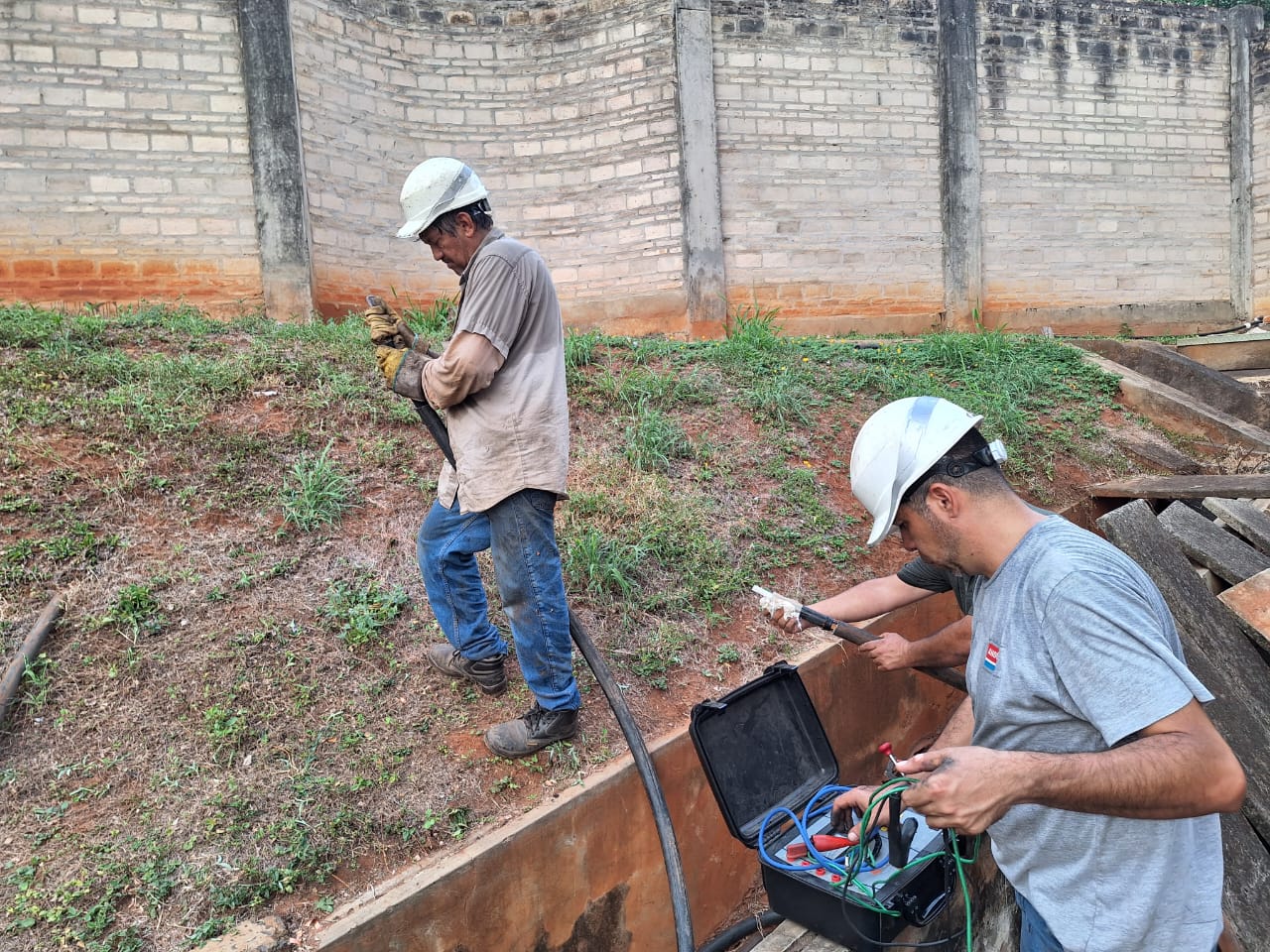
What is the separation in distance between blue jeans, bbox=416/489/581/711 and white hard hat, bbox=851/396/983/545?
1.29 metres

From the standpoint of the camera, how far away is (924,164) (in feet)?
36.8

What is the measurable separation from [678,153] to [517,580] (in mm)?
8264

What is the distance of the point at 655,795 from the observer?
9.70ft

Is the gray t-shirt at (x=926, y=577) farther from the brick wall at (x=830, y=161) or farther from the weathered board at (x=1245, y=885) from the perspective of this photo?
the brick wall at (x=830, y=161)

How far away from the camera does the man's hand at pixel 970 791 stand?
1488mm

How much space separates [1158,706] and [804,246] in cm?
994

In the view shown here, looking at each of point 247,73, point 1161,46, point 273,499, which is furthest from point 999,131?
point 273,499

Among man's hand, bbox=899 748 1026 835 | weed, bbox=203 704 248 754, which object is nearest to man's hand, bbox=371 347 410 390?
weed, bbox=203 704 248 754

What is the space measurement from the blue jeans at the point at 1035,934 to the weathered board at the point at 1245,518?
3.43 meters

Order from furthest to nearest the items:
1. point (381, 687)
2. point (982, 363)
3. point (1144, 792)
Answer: point (982, 363), point (381, 687), point (1144, 792)

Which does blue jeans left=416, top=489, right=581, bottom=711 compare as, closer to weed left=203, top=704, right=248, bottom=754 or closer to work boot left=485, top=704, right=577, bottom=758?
work boot left=485, top=704, right=577, bottom=758

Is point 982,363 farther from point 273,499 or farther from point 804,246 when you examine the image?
point 273,499

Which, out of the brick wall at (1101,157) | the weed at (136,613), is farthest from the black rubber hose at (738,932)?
the brick wall at (1101,157)

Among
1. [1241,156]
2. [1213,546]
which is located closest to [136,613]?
[1213,546]
